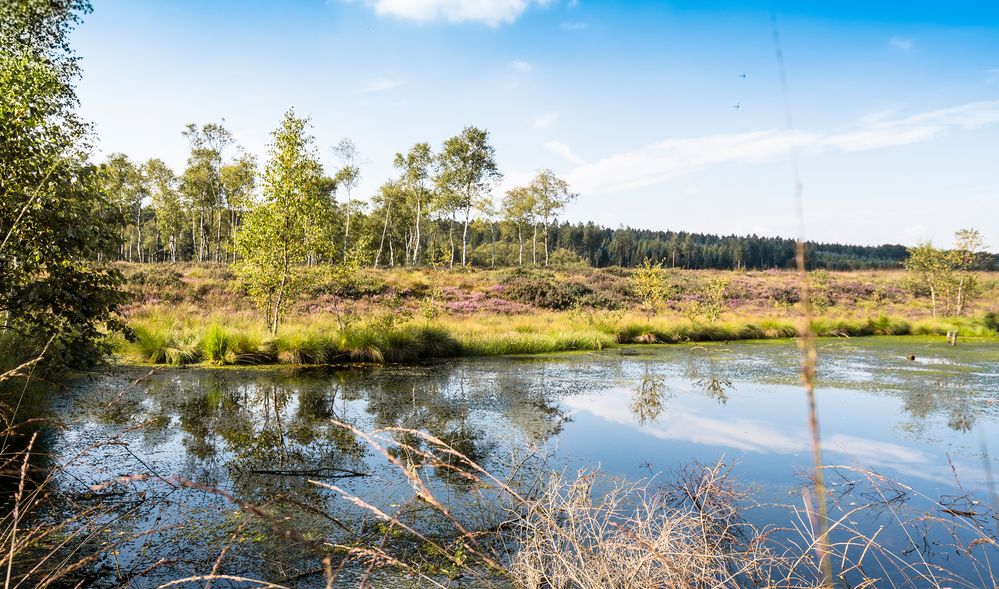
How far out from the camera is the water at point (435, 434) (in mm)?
4805

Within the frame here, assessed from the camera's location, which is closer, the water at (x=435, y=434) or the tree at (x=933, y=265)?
the water at (x=435, y=434)

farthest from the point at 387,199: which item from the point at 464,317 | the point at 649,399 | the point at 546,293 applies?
the point at 649,399

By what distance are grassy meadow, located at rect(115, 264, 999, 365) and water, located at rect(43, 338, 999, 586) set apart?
163 cm

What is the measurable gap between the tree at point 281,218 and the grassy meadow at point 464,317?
1.16m

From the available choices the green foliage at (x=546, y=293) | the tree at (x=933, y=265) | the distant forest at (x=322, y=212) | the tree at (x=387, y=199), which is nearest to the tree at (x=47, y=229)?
the distant forest at (x=322, y=212)

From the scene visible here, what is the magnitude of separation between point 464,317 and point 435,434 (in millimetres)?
16674

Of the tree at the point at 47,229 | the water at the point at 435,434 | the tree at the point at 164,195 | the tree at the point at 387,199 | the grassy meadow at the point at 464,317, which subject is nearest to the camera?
the water at the point at 435,434

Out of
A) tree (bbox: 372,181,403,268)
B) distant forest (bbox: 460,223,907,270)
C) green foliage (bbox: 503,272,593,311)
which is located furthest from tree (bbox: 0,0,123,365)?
distant forest (bbox: 460,223,907,270)

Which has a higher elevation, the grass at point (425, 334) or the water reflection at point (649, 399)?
the grass at point (425, 334)

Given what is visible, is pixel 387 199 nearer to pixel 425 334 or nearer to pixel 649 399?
pixel 425 334

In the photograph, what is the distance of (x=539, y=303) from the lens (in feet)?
105

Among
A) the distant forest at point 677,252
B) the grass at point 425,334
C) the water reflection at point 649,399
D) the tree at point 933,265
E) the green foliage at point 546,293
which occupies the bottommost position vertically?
the water reflection at point 649,399

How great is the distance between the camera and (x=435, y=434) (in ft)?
25.6

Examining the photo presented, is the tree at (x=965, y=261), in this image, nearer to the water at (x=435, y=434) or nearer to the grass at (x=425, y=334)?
the grass at (x=425, y=334)
